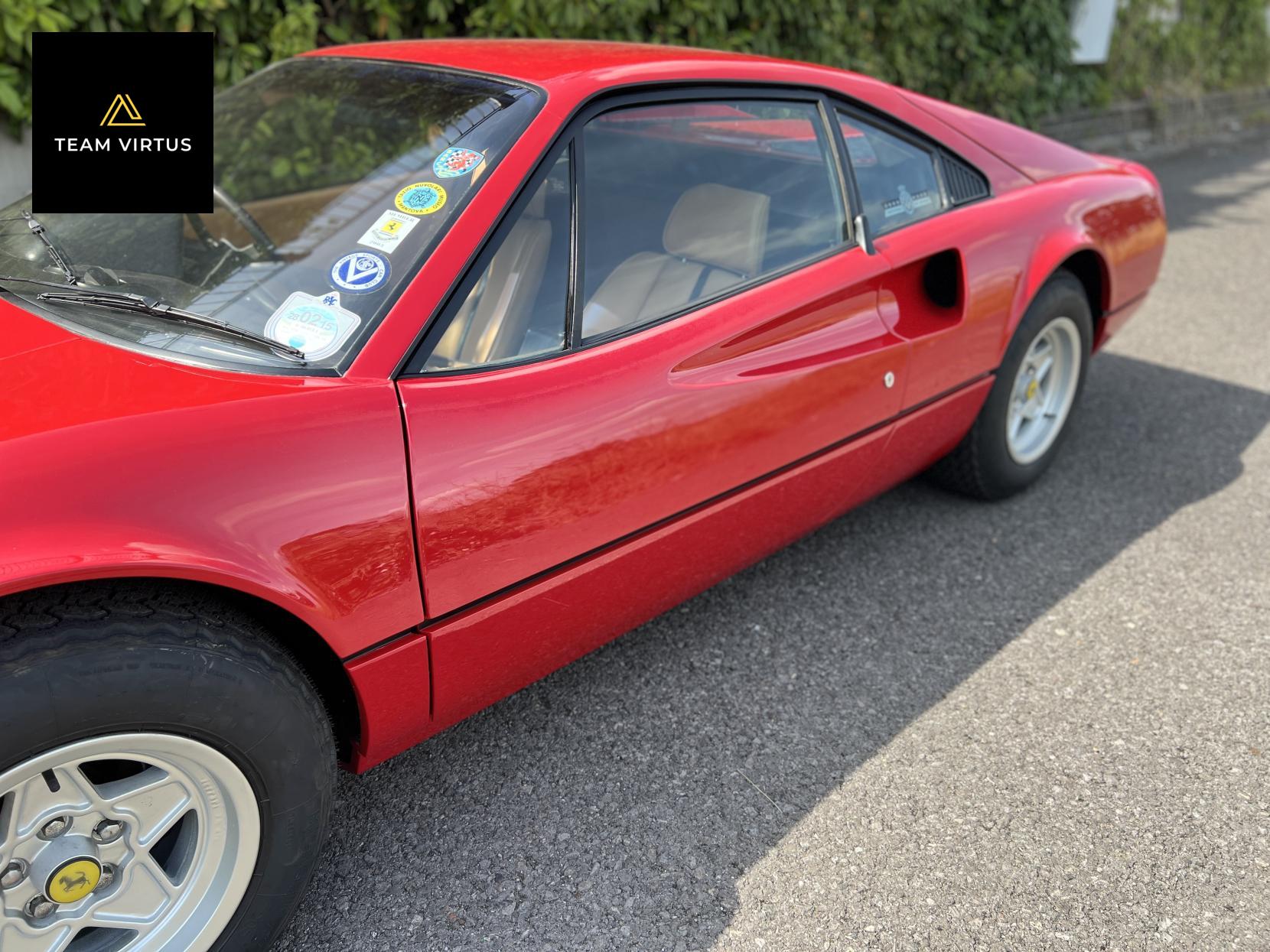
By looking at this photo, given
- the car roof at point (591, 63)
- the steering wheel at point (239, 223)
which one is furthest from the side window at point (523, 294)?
the steering wheel at point (239, 223)

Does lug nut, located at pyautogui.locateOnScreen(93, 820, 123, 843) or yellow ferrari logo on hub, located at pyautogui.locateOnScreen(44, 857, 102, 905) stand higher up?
lug nut, located at pyautogui.locateOnScreen(93, 820, 123, 843)

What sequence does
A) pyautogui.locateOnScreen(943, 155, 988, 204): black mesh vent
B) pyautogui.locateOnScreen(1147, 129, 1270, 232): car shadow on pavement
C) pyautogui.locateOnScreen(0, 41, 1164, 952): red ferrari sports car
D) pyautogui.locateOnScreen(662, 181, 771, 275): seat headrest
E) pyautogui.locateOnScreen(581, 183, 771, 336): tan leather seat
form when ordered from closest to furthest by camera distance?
1. pyautogui.locateOnScreen(0, 41, 1164, 952): red ferrari sports car
2. pyautogui.locateOnScreen(581, 183, 771, 336): tan leather seat
3. pyautogui.locateOnScreen(662, 181, 771, 275): seat headrest
4. pyautogui.locateOnScreen(943, 155, 988, 204): black mesh vent
5. pyautogui.locateOnScreen(1147, 129, 1270, 232): car shadow on pavement

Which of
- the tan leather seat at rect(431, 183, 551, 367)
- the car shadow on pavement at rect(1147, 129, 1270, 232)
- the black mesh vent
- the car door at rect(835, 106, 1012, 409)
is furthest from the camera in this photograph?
the car shadow on pavement at rect(1147, 129, 1270, 232)

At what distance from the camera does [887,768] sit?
2139mm

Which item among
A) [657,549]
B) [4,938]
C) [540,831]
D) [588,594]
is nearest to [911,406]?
[657,549]

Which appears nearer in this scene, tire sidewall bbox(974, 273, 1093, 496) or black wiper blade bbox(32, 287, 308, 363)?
black wiper blade bbox(32, 287, 308, 363)

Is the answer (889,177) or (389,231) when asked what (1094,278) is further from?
(389,231)

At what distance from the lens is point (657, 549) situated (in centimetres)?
203

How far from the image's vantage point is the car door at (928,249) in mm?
2443

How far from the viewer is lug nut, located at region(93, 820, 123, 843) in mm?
1460

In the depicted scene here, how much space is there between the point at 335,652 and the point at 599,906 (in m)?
0.66

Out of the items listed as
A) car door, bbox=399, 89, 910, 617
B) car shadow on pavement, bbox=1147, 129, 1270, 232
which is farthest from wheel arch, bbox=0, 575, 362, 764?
car shadow on pavement, bbox=1147, 129, 1270, 232

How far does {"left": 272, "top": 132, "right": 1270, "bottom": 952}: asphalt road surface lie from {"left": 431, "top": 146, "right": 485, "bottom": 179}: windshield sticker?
1128mm

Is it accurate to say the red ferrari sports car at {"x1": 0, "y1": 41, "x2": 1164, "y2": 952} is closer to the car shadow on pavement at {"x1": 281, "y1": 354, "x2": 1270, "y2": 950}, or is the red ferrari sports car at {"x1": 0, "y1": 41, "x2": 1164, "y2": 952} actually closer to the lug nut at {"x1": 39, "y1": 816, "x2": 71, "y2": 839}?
the lug nut at {"x1": 39, "y1": 816, "x2": 71, "y2": 839}
